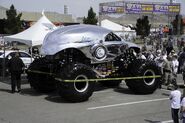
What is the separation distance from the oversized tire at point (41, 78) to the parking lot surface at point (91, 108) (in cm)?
31

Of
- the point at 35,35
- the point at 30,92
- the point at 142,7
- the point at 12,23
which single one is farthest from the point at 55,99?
the point at 12,23

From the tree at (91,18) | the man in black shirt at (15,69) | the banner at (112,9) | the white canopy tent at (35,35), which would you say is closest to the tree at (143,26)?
the tree at (91,18)

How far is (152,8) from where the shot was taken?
1932 inches

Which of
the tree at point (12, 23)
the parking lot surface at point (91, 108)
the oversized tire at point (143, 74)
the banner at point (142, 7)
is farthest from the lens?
the tree at point (12, 23)

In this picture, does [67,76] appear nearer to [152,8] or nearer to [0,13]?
[152,8]

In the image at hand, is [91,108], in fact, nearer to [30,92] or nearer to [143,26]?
[30,92]

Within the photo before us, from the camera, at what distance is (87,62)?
16531 mm

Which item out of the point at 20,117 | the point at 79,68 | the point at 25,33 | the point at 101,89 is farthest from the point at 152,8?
the point at 20,117

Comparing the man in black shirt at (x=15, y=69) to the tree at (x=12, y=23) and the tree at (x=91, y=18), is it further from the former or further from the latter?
the tree at (x=91, y=18)

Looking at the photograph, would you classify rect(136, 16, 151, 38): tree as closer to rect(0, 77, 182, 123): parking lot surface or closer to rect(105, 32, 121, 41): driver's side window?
rect(105, 32, 121, 41): driver's side window

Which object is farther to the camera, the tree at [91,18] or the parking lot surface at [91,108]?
the tree at [91,18]

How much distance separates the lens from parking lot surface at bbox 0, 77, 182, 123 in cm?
1195

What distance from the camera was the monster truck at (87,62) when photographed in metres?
15.1

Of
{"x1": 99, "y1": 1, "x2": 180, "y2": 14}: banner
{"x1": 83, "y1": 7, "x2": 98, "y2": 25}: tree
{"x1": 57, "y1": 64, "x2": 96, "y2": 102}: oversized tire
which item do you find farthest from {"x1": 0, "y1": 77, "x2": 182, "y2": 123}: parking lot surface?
{"x1": 83, "y1": 7, "x2": 98, "y2": 25}: tree
